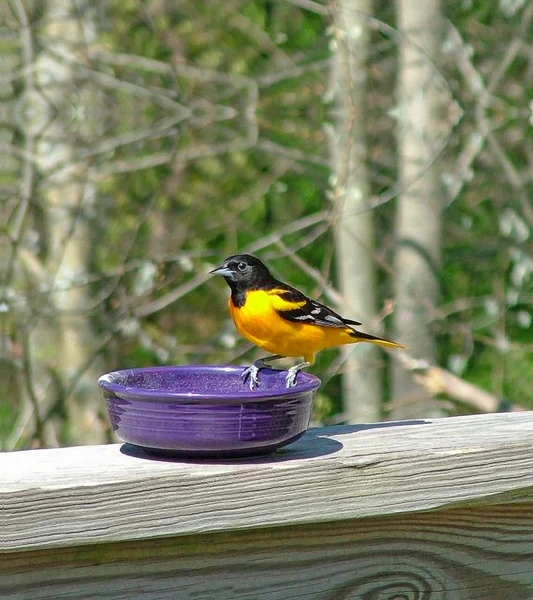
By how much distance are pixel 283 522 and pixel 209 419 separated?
0.20 m

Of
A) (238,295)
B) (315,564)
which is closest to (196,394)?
(315,564)

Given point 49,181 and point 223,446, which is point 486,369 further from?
point 223,446

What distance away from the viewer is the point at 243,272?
11.1ft

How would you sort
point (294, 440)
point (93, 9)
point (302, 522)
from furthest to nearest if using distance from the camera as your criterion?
point (93, 9) < point (294, 440) < point (302, 522)

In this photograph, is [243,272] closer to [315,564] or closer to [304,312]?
[304,312]

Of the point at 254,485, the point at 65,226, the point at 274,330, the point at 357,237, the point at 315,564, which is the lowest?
the point at 315,564

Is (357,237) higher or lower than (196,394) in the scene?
higher

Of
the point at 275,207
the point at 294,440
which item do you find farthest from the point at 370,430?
the point at 275,207

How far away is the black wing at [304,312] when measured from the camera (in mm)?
3223

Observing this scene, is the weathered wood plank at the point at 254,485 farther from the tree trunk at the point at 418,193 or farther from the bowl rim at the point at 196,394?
the tree trunk at the point at 418,193

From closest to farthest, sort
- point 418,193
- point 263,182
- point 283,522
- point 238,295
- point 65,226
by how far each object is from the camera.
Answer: point 283,522, point 238,295, point 418,193, point 65,226, point 263,182

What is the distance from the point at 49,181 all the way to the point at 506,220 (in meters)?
2.24

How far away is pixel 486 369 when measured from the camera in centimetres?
744

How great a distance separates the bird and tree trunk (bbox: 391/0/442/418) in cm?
145
